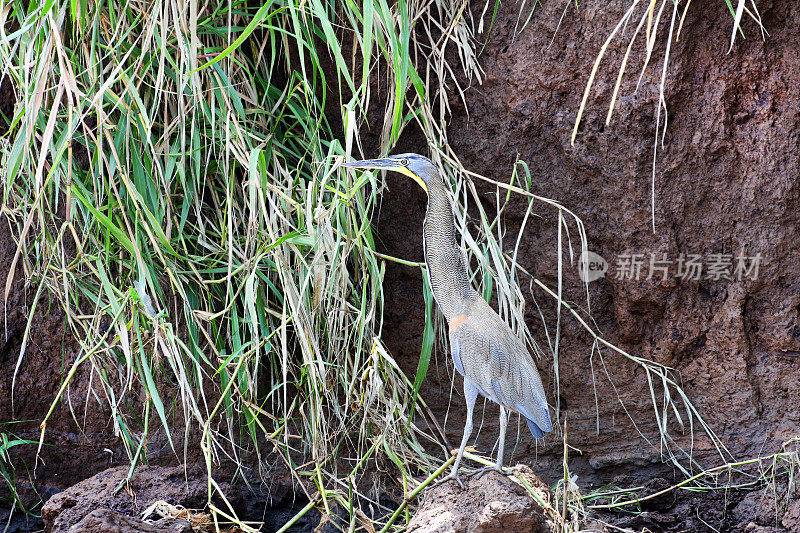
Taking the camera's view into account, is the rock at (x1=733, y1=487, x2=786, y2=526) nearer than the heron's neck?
No

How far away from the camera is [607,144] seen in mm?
2234

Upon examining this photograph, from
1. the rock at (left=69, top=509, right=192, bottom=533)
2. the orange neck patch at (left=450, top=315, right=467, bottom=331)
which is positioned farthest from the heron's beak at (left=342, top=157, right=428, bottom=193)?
the rock at (left=69, top=509, right=192, bottom=533)

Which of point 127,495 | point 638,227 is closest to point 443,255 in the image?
point 638,227

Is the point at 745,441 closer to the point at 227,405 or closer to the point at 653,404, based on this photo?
the point at 653,404

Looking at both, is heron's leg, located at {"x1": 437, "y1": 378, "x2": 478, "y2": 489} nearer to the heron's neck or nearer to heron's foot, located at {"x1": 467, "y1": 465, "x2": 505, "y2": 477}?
heron's foot, located at {"x1": 467, "y1": 465, "x2": 505, "y2": 477}

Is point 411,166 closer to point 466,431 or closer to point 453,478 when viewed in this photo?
point 466,431

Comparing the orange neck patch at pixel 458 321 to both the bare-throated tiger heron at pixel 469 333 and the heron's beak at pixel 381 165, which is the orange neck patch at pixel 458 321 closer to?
the bare-throated tiger heron at pixel 469 333

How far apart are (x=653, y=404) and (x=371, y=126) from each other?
1249mm

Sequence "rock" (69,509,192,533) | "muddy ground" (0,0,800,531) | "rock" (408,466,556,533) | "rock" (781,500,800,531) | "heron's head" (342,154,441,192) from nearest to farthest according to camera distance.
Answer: "rock" (408,466,556,533)
"rock" (69,509,192,533)
"heron's head" (342,154,441,192)
"rock" (781,500,800,531)
"muddy ground" (0,0,800,531)

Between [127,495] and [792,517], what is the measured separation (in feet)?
5.76

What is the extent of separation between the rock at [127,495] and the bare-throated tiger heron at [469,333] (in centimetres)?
79

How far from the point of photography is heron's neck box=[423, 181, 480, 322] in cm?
180

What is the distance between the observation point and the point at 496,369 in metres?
1.76

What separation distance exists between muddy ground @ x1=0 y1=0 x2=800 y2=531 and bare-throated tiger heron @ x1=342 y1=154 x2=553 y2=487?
601 mm
